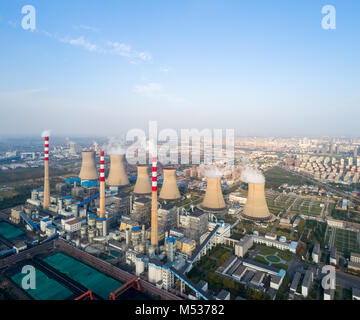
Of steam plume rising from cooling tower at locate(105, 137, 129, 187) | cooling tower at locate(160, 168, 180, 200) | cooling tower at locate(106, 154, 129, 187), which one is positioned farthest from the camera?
cooling tower at locate(106, 154, 129, 187)

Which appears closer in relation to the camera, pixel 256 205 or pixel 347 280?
pixel 347 280

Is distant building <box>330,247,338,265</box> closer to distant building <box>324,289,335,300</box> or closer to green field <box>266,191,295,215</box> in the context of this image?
distant building <box>324,289,335,300</box>

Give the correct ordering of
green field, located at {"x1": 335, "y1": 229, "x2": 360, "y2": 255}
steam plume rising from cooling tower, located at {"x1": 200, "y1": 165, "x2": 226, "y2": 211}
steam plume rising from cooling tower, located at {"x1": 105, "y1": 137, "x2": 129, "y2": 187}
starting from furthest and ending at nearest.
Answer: steam plume rising from cooling tower, located at {"x1": 105, "y1": 137, "x2": 129, "y2": 187}
steam plume rising from cooling tower, located at {"x1": 200, "y1": 165, "x2": 226, "y2": 211}
green field, located at {"x1": 335, "y1": 229, "x2": 360, "y2": 255}

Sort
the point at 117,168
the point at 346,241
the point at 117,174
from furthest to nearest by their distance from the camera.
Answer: the point at 117,174
the point at 117,168
the point at 346,241

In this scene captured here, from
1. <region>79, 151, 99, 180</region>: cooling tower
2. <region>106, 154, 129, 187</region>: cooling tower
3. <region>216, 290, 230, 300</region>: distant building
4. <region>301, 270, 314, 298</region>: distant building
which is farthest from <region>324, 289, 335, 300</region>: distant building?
<region>79, 151, 99, 180</region>: cooling tower

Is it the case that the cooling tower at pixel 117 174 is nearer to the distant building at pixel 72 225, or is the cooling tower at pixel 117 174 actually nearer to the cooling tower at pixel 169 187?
the cooling tower at pixel 169 187

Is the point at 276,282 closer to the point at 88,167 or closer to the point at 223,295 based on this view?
the point at 223,295

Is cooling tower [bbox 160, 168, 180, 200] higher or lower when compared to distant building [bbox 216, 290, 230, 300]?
higher
